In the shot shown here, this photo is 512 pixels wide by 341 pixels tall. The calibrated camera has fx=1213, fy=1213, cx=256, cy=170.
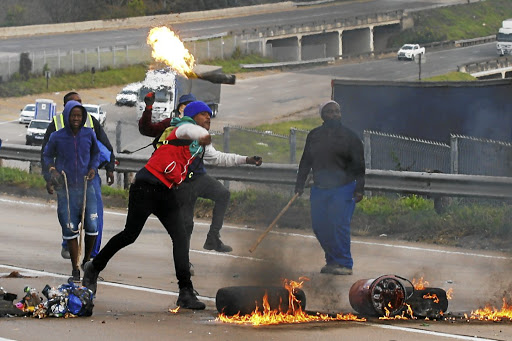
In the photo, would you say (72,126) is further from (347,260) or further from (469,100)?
(469,100)

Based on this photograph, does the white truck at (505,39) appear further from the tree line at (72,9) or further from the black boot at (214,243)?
the black boot at (214,243)

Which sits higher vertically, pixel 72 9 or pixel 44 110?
pixel 72 9

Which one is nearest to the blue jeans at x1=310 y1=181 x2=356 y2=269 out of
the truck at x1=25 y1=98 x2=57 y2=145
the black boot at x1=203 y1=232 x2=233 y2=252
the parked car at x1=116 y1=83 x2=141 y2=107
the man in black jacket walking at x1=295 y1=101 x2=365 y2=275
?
the man in black jacket walking at x1=295 y1=101 x2=365 y2=275

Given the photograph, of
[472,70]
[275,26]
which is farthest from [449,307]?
[275,26]

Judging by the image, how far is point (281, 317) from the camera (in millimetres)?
9344

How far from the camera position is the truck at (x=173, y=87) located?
40.2 feet

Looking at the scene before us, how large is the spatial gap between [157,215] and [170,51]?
2.58 metres

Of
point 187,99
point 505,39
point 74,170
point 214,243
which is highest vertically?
point 505,39

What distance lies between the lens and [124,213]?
17.5 m

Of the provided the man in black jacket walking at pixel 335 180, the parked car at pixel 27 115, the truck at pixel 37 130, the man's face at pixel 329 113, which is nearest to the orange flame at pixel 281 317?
the man in black jacket walking at pixel 335 180

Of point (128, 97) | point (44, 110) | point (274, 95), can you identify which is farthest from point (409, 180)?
point (128, 97)

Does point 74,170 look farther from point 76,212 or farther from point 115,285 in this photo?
point 115,285

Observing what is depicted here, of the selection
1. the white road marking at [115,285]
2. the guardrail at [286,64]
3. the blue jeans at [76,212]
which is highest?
the guardrail at [286,64]

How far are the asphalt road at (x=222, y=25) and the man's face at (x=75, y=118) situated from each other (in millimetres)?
42924
